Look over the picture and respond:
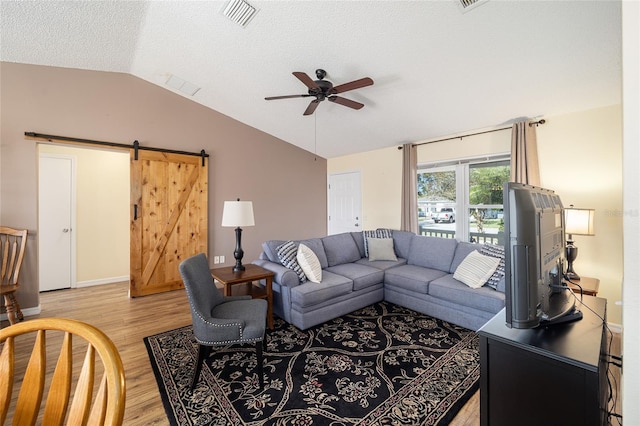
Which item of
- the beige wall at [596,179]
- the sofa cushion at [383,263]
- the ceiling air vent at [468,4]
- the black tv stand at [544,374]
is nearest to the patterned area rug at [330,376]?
the black tv stand at [544,374]

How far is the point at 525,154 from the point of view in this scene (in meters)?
3.47

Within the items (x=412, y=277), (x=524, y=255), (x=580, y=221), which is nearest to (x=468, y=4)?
(x=524, y=255)

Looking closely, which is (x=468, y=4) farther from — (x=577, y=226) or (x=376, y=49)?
(x=577, y=226)

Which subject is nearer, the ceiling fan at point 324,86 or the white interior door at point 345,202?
the ceiling fan at point 324,86

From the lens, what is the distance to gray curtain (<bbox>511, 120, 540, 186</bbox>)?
3.43 metres

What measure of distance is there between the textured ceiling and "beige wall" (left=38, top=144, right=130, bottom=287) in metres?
1.51

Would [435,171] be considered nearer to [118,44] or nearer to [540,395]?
[540,395]

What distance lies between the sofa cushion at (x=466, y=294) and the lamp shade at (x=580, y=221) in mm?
1044

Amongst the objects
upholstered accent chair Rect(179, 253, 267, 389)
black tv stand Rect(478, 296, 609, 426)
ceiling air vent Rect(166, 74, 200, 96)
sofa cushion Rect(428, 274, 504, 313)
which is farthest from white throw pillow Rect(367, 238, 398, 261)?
ceiling air vent Rect(166, 74, 200, 96)

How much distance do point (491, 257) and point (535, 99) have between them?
187cm

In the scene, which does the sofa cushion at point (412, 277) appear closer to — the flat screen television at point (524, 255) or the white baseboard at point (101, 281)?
the flat screen television at point (524, 255)

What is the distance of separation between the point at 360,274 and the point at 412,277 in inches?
23.8

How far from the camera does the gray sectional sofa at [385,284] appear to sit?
2.77 m

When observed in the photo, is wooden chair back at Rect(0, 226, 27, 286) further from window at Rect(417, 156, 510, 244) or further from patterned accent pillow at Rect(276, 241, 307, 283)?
window at Rect(417, 156, 510, 244)
